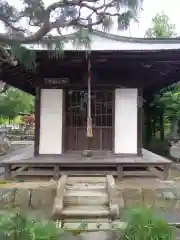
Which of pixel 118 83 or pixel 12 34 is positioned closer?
pixel 12 34

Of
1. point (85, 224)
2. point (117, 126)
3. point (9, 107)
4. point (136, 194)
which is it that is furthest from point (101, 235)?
point (9, 107)

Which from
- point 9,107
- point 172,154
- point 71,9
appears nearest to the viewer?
point 71,9

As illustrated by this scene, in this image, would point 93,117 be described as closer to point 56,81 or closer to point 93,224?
point 56,81

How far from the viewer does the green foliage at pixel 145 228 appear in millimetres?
3504

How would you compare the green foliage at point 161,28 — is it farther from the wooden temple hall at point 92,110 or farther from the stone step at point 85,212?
the stone step at point 85,212

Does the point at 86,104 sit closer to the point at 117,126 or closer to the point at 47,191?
the point at 117,126

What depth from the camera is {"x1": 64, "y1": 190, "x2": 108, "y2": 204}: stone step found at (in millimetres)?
5660

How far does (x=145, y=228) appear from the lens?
3535 mm

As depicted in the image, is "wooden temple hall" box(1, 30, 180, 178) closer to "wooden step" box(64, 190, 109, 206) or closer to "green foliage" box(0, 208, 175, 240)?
"wooden step" box(64, 190, 109, 206)

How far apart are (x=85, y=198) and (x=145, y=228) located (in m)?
2.32

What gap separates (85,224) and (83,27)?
115 inches

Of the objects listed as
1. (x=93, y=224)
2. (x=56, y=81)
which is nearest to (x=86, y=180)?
(x=93, y=224)

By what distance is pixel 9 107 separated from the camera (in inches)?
1096

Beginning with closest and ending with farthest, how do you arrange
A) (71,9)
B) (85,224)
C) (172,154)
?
(71,9)
(85,224)
(172,154)
